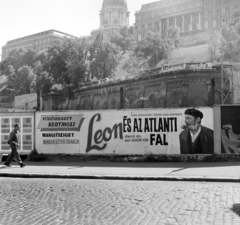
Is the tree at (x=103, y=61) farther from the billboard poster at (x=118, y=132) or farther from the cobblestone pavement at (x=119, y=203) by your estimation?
the cobblestone pavement at (x=119, y=203)

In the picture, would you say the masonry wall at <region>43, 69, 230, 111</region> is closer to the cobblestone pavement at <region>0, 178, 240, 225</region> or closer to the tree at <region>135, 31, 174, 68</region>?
the tree at <region>135, 31, 174, 68</region>

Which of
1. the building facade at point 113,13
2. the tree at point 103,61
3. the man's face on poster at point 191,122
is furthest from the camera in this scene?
the building facade at point 113,13

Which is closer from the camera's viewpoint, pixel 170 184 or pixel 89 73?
pixel 170 184

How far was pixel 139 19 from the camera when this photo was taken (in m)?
150

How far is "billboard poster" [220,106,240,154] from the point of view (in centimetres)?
1593

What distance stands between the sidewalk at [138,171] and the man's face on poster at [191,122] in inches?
71.6

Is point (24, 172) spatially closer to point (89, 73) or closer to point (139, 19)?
point (89, 73)

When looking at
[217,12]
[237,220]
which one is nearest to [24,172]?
[237,220]

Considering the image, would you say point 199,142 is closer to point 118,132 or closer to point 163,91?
Result: point 118,132

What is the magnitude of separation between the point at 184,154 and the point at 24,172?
6498 mm

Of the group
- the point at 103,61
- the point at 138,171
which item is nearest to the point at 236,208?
the point at 138,171

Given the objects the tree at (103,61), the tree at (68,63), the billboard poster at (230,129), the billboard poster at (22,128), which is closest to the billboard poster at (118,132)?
the billboard poster at (22,128)

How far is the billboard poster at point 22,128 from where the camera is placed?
59.1 feet

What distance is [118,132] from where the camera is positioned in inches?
679
